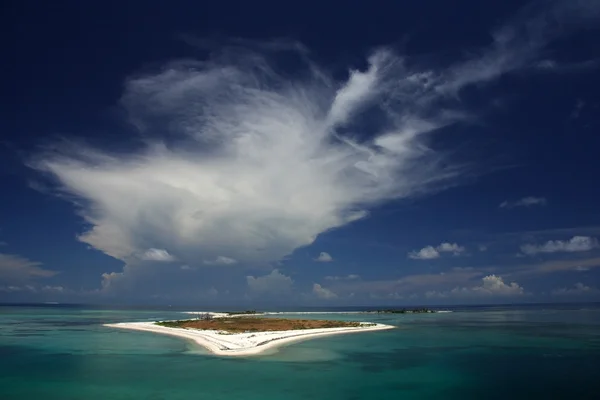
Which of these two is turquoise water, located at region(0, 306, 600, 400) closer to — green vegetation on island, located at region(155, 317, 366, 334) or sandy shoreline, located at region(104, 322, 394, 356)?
sandy shoreline, located at region(104, 322, 394, 356)

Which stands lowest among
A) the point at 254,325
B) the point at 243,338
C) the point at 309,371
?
the point at 309,371

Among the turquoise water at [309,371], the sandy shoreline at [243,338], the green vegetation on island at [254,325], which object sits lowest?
the turquoise water at [309,371]

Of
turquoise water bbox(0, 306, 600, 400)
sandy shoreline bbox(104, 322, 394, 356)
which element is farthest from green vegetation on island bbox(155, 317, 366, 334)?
turquoise water bbox(0, 306, 600, 400)

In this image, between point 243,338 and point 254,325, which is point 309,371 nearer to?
point 243,338

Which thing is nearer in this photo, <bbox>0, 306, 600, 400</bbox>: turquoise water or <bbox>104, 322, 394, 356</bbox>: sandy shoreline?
<bbox>0, 306, 600, 400</bbox>: turquoise water

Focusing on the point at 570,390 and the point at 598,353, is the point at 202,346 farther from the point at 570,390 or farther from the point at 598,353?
the point at 598,353

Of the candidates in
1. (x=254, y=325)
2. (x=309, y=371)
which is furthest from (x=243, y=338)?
(x=254, y=325)

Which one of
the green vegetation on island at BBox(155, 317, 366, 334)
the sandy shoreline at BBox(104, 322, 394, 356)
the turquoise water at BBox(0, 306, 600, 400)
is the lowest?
the turquoise water at BBox(0, 306, 600, 400)

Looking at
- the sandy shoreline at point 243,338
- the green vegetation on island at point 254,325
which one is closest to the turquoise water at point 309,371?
the sandy shoreline at point 243,338

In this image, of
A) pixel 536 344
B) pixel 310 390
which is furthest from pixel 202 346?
pixel 536 344

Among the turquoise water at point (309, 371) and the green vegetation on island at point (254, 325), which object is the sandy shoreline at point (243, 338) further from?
the green vegetation on island at point (254, 325)

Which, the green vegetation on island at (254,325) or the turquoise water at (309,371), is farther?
the green vegetation on island at (254,325)
